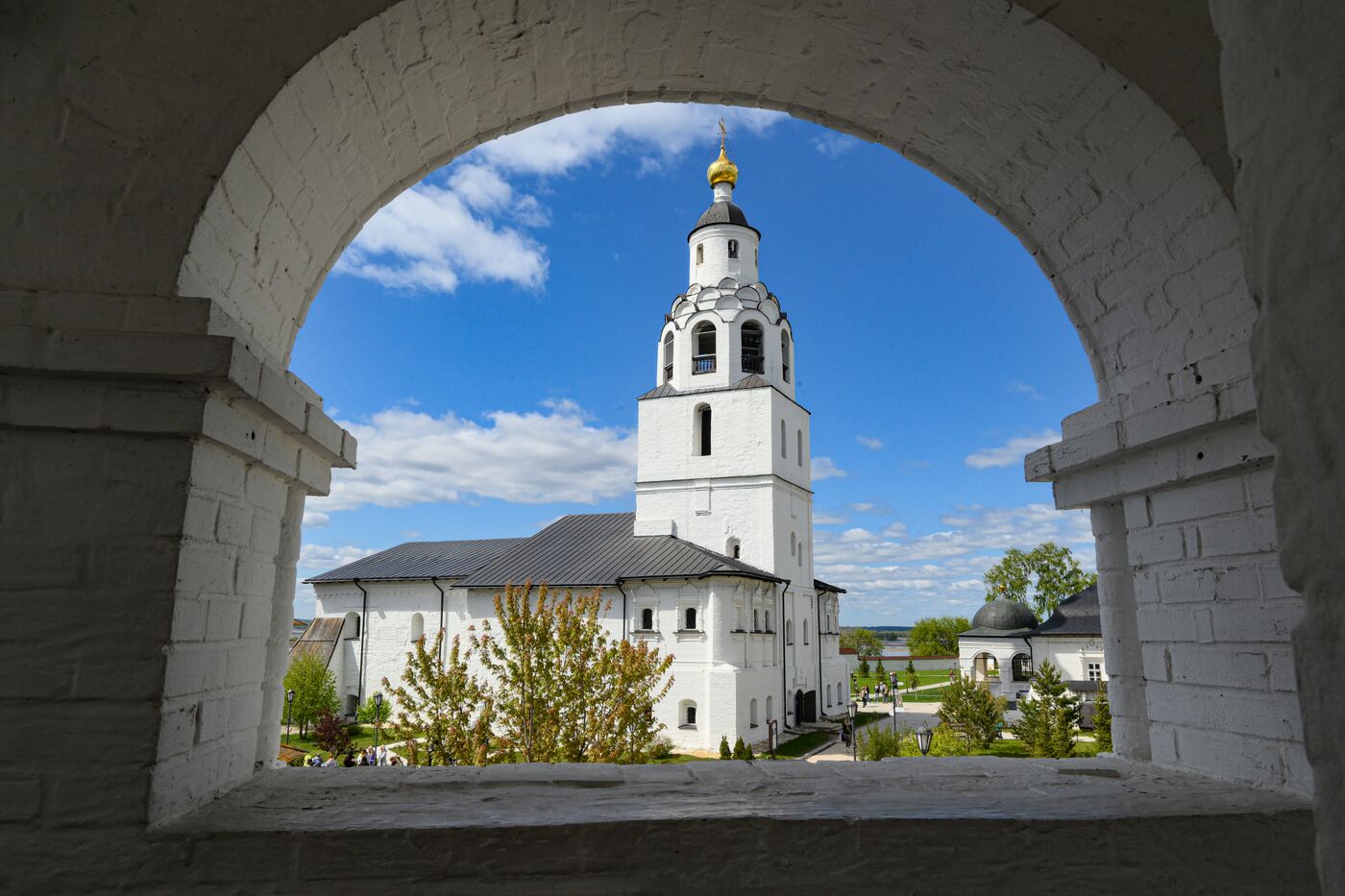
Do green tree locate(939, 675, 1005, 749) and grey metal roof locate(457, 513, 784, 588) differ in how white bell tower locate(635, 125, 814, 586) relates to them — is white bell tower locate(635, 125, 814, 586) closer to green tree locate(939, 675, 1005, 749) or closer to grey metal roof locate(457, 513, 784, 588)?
grey metal roof locate(457, 513, 784, 588)

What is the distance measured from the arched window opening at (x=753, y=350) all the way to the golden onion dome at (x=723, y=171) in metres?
6.18

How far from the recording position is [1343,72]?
0.92 meters

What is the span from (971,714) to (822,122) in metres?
23.8

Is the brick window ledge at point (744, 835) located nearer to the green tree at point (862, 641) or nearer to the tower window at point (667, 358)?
the tower window at point (667, 358)

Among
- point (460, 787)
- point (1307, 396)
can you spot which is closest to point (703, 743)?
point (460, 787)

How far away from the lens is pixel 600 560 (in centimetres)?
2906

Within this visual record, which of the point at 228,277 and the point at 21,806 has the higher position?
the point at 228,277

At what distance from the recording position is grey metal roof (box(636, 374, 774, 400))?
31.0 m

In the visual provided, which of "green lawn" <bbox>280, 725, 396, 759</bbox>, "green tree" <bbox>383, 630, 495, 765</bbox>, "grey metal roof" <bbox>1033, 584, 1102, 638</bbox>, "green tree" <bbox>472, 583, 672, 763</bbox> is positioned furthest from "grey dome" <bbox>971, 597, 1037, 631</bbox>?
"green tree" <bbox>383, 630, 495, 765</bbox>

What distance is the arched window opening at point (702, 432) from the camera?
31.6 metres

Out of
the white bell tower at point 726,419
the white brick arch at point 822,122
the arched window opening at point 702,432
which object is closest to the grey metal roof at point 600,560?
the white bell tower at point 726,419

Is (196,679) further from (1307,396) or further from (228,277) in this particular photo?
(1307,396)

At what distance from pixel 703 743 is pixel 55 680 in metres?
24.7

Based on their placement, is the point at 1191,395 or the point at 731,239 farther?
the point at 731,239
